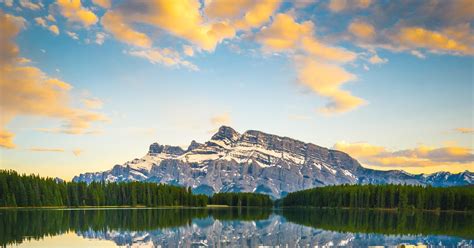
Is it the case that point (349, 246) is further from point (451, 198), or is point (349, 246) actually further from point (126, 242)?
point (451, 198)

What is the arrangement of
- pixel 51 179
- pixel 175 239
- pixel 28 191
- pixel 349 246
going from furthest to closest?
pixel 51 179 < pixel 28 191 < pixel 175 239 < pixel 349 246

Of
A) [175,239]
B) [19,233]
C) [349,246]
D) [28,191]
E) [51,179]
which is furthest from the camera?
[51,179]

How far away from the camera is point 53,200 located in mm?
177625

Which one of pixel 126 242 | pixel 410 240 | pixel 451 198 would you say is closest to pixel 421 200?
pixel 451 198

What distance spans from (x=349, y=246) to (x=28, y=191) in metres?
150

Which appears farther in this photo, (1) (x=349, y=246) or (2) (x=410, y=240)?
(2) (x=410, y=240)

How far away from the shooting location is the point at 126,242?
168ft

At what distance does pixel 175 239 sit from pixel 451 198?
17192 cm

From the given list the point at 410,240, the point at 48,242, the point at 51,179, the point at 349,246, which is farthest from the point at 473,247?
the point at 51,179

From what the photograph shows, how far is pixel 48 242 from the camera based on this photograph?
50500mm

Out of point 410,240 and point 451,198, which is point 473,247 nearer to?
point 410,240

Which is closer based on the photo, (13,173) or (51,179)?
(13,173)

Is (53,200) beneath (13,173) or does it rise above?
beneath

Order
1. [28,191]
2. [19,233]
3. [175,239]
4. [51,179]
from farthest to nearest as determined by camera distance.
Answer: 1. [51,179]
2. [28,191]
3. [19,233]
4. [175,239]
